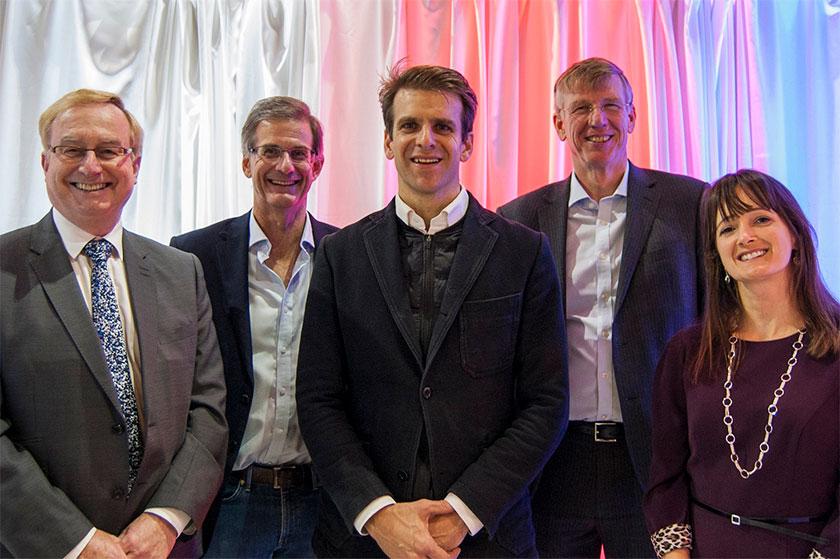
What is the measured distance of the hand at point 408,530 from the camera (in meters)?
1.76

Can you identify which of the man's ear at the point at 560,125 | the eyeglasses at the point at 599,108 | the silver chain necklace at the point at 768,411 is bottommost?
the silver chain necklace at the point at 768,411

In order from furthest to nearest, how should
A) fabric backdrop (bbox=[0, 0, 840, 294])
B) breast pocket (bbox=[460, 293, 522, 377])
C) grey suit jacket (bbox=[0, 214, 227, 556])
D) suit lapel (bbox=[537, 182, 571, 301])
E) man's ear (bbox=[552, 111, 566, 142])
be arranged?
fabric backdrop (bbox=[0, 0, 840, 294]) → man's ear (bbox=[552, 111, 566, 142]) → suit lapel (bbox=[537, 182, 571, 301]) → breast pocket (bbox=[460, 293, 522, 377]) → grey suit jacket (bbox=[0, 214, 227, 556])

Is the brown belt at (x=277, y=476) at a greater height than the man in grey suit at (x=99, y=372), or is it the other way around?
the man in grey suit at (x=99, y=372)

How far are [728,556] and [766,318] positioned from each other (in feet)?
2.02

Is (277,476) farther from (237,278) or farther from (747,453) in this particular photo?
(747,453)

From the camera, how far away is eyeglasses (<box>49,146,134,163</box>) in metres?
1.95

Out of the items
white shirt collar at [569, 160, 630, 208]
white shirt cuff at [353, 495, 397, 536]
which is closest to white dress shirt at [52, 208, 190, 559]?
white shirt cuff at [353, 495, 397, 536]

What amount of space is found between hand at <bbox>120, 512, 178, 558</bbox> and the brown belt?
1.29 ft

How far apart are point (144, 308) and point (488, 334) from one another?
3.07 feet

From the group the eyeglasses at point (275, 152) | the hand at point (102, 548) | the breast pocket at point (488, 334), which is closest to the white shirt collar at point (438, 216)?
the breast pocket at point (488, 334)

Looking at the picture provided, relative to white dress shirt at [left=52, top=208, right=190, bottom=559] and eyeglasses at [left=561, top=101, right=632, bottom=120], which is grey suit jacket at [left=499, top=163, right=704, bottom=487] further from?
white dress shirt at [left=52, top=208, right=190, bottom=559]

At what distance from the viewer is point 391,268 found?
1.99 meters

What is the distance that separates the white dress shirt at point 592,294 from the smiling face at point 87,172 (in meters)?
1.41

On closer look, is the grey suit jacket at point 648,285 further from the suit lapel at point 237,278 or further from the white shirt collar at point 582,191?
the suit lapel at point 237,278
